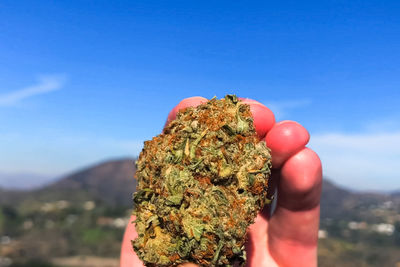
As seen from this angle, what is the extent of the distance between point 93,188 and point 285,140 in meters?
61.4

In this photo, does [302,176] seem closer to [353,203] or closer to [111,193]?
[353,203]

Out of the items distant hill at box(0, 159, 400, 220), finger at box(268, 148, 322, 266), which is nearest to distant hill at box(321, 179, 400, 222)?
distant hill at box(0, 159, 400, 220)

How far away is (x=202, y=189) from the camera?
2.84 meters

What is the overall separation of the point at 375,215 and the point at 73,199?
46474 mm

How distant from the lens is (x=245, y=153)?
297 centimetres

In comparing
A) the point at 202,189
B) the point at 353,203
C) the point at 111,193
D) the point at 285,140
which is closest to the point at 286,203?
the point at 285,140

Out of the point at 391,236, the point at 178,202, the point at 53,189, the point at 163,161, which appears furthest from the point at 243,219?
the point at 53,189

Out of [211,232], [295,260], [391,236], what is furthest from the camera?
[391,236]

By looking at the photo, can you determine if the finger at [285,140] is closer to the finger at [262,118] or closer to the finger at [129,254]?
the finger at [262,118]

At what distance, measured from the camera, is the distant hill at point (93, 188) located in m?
53.9

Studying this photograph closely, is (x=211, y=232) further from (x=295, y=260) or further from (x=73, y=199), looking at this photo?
(x=73, y=199)

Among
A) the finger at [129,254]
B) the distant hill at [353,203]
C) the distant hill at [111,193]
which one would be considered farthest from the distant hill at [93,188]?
the finger at [129,254]

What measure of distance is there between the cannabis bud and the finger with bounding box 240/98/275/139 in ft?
1.00

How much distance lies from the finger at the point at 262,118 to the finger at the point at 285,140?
9cm
